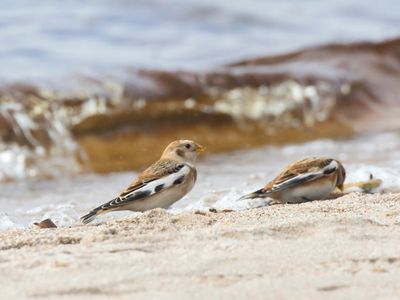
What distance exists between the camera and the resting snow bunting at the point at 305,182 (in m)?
6.21

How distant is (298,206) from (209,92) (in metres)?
7.69

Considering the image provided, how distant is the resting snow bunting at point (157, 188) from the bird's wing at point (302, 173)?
49cm

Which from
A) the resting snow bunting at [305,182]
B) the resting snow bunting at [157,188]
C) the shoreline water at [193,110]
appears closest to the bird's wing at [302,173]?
the resting snow bunting at [305,182]

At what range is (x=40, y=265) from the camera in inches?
160

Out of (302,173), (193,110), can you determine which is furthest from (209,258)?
(193,110)

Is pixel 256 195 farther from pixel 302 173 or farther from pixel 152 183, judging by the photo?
pixel 152 183

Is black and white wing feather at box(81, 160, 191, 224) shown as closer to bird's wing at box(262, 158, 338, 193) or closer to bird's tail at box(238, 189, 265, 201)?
bird's tail at box(238, 189, 265, 201)

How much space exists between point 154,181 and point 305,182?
0.91m

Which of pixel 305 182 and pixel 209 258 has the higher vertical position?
pixel 209 258

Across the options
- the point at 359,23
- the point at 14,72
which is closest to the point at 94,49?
the point at 14,72

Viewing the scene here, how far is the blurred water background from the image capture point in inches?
398

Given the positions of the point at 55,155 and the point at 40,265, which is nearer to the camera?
the point at 40,265

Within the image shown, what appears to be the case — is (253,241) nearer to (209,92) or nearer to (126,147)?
(126,147)

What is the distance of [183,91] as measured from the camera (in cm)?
1311
